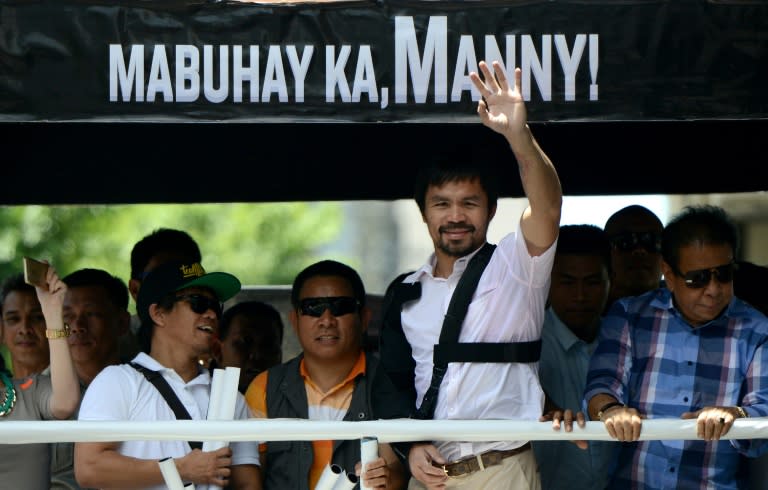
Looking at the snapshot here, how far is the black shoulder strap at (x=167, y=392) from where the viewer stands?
4.86 metres

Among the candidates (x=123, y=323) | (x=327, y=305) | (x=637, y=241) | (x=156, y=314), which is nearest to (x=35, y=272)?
(x=156, y=314)

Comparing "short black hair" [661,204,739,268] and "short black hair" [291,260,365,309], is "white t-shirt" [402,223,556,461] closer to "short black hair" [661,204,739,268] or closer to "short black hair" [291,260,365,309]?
"short black hair" [661,204,739,268]

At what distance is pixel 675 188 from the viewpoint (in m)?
7.57

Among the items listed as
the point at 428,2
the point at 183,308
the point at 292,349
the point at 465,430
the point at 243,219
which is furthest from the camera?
the point at 243,219

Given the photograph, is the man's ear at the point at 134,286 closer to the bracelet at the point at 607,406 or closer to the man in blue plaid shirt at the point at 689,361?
the man in blue plaid shirt at the point at 689,361

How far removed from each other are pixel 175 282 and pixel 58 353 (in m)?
0.53

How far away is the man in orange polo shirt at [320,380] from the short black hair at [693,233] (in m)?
1.21

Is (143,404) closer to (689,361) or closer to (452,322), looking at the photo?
(452,322)

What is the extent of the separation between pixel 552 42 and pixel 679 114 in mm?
512

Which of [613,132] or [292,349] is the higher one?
[613,132]

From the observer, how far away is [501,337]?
461 centimetres

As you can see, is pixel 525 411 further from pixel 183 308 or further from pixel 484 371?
pixel 183 308

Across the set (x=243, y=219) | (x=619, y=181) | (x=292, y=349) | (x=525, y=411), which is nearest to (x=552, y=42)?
(x=525, y=411)

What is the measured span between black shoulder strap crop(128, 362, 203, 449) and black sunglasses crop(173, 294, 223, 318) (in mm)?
307
